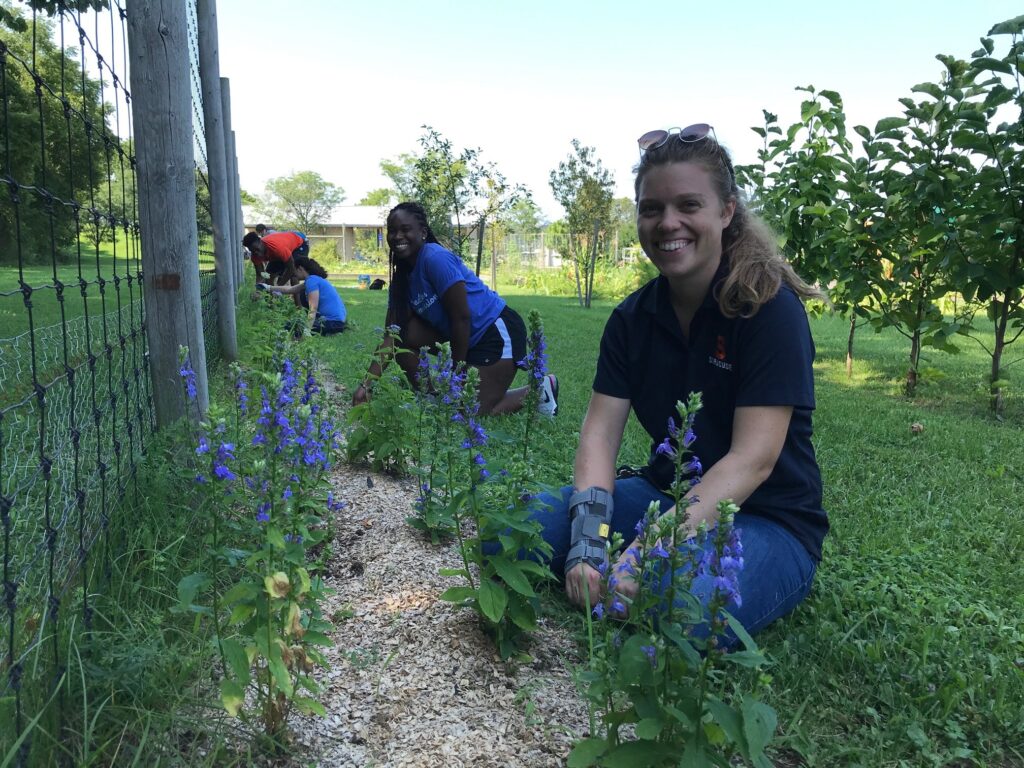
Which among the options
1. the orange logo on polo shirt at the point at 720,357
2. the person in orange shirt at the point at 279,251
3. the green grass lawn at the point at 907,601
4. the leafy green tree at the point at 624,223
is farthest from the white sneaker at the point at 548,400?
the leafy green tree at the point at 624,223

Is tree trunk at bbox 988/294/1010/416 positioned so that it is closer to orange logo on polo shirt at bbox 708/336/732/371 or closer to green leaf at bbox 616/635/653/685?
orange logo on polo shirt at bbox 708/336/732/371

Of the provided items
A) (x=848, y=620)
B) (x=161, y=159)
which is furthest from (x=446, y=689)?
(x=161, y=159)

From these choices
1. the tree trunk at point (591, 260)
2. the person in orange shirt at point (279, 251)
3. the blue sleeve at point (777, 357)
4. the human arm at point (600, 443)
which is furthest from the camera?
the tree trunk at point (591, 260)

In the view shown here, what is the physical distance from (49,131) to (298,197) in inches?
2502

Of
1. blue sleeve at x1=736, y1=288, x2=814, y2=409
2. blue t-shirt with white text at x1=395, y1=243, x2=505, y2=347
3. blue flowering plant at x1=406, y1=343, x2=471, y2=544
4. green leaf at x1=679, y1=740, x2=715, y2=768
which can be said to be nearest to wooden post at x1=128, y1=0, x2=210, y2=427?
blue flowering plant at x1=406, y1=343, x2=471, y2=544

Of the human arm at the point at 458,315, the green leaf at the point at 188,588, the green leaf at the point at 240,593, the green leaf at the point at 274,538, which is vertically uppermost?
the human arm at the point at 458,315

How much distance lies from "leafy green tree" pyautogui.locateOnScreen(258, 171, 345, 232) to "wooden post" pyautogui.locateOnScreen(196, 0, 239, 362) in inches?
2232

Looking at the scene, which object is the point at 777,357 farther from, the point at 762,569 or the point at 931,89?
the point at 931,89

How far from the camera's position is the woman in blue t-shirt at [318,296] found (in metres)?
8.94

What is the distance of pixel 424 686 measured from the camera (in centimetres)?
195

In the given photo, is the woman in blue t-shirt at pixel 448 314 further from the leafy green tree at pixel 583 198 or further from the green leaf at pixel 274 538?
the leafy green tree at pixel 583 198

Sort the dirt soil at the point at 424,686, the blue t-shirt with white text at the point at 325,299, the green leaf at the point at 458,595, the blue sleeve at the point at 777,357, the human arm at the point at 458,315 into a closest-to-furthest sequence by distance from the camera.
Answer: the dirt soil at the point at 424,686 < the green leaf at the point at 458,595 < the blue sleeve at the point at 777,357 < the human arm at the point at 458,315 < the blue t-shirt with white text at the point at 325,299

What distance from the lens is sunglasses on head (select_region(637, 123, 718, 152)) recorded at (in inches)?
89.0

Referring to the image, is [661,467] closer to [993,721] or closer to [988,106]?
[993,721]
